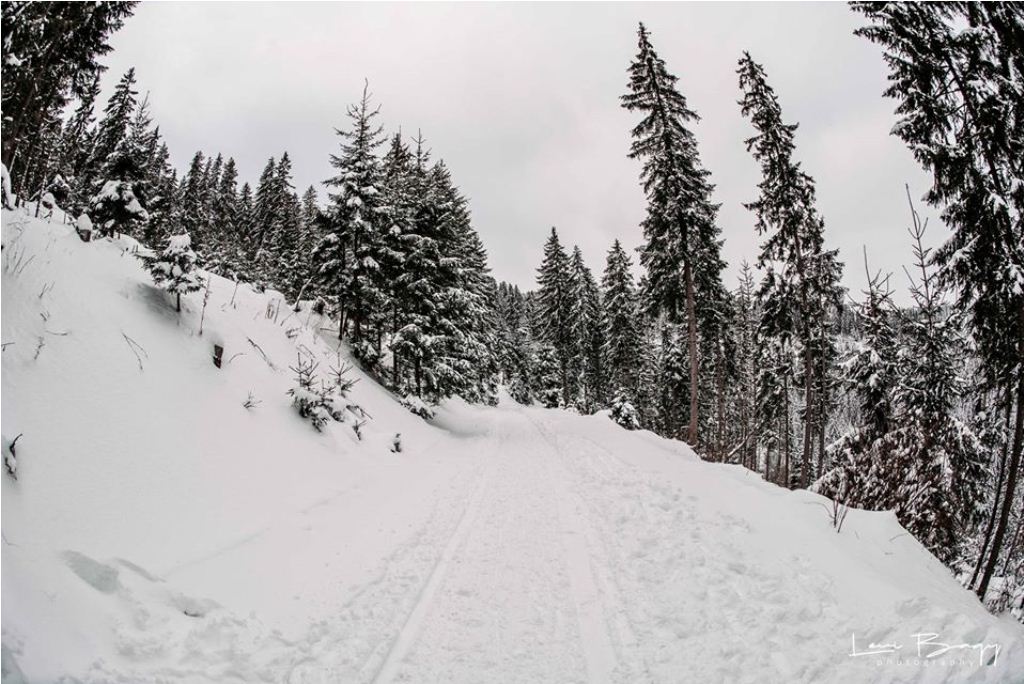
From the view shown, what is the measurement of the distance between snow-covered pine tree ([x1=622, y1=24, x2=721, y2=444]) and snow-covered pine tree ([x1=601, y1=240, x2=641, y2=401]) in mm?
17552

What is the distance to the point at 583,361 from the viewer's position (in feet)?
148

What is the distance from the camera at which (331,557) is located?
19.4ft

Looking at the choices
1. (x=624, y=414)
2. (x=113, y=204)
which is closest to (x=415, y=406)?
(x=113, y=204)

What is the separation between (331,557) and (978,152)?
12217mm

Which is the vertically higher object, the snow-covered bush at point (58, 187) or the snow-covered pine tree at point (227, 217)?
the snow-covered pine tree at point (227, 217)

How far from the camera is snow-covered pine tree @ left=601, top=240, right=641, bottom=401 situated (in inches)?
1478

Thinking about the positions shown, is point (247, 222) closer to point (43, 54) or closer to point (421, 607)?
point (43, 54)

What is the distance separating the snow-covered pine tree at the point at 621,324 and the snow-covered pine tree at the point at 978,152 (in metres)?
28.8

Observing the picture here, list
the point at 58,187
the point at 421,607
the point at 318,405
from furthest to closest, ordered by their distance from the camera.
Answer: the point at 58,187 → the point at 318,405 → the point at 421,607

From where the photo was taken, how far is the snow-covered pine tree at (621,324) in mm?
37531

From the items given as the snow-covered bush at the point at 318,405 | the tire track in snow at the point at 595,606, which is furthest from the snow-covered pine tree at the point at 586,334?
the tire track in snow at the point at 595,606

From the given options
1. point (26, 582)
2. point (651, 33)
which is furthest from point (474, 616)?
point (651, 33)

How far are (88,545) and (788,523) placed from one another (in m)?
8.78

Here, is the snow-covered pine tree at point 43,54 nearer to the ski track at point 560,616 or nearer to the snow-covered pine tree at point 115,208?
the snow-covered pine tree at point 115,208
